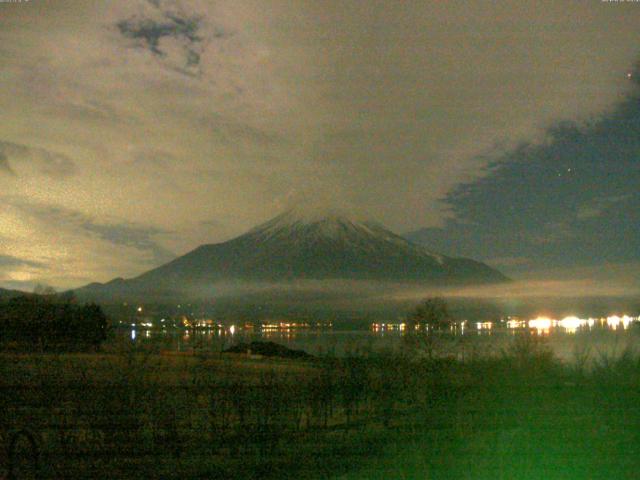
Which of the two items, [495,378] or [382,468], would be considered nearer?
[382,468]

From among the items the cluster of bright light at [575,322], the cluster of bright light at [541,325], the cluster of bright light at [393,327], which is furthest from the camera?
the cluster of bright light at [393,327]

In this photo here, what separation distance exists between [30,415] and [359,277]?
7613cm

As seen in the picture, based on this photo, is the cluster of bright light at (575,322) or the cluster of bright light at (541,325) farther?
the cluster of bright light at (541,325)

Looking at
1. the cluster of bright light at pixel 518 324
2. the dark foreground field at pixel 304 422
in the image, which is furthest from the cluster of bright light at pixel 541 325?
the dark foreground field at pixel 304 422

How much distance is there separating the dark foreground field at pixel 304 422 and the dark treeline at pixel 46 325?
1.03 metres

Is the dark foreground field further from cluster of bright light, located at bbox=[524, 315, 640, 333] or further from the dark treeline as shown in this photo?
cluster of bright light, located at bbox=[524, 315, 640, 333]

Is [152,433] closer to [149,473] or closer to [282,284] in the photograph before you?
[149,473]

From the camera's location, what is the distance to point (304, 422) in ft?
34.7

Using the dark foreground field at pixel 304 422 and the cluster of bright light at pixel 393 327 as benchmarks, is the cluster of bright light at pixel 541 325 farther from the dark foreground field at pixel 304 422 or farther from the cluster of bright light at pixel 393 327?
the dark foreground field at pixel 304 422

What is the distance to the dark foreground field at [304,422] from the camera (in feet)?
25.8

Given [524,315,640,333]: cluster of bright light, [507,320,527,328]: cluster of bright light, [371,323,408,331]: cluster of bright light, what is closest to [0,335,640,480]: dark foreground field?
[524,315,640,333]: cluster of bright light

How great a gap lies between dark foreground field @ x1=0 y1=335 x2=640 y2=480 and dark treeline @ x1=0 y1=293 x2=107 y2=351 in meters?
1.03

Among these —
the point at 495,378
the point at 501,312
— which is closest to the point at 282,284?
the point at 501,312

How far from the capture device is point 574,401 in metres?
10.6
